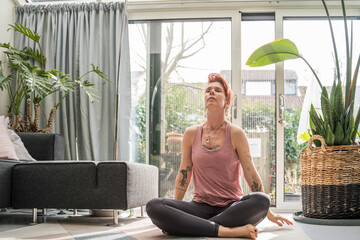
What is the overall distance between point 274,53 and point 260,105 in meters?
0.61

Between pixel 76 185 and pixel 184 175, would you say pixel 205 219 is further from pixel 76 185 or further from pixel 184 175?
pixel 76 185

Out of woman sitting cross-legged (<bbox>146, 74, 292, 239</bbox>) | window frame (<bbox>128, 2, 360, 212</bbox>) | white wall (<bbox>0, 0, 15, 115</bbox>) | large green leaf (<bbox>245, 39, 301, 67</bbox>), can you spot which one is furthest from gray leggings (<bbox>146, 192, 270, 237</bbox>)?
white wall (<bbox>0, 0, 15, 115</bbox>)

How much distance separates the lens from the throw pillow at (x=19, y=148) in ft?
11.1

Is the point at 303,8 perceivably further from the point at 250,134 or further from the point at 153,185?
the point at 153,185

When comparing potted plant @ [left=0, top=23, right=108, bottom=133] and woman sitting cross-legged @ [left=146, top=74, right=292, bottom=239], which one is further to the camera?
potted plant @ [left=0, top=23, right=108, bottom=133]

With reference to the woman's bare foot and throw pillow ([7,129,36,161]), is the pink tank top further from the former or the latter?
throw pillow ([7,129,36,161])

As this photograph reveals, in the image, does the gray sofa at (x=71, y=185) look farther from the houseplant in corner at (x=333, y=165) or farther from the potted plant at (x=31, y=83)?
the houseplant in corner at (x=333, y=165)

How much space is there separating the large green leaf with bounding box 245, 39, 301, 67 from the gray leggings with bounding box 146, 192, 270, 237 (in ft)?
6.27

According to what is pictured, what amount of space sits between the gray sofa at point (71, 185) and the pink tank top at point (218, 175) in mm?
557

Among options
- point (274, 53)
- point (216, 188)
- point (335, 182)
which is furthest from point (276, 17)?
point (216, 188)

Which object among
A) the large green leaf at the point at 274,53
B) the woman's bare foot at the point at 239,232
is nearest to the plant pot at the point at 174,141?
the large green leaf at the point at 274,53

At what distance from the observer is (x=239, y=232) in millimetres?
2096

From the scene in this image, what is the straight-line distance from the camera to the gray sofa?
2.76m

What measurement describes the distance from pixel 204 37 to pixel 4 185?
239cm
